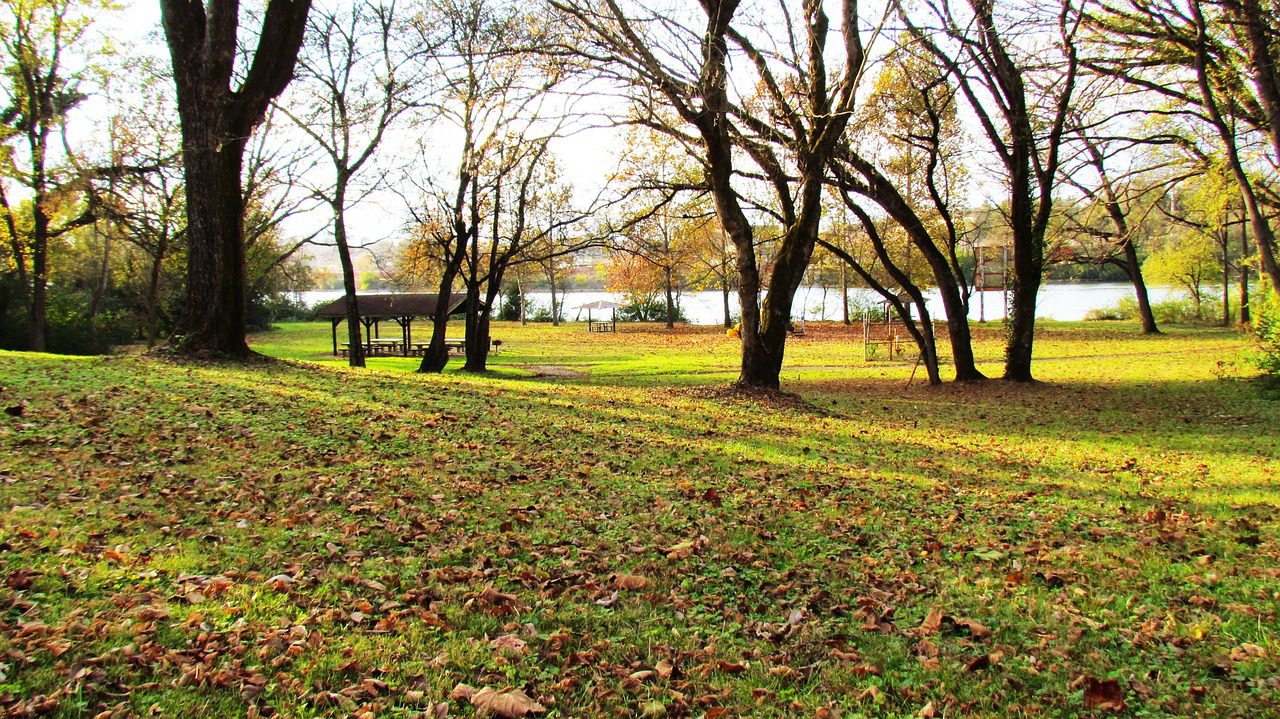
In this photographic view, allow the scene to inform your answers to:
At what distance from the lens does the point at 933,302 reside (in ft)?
218

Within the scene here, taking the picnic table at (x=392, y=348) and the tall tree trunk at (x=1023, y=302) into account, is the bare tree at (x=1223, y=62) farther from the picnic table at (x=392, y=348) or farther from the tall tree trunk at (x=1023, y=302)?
the picnic table at (x=392, y=348)

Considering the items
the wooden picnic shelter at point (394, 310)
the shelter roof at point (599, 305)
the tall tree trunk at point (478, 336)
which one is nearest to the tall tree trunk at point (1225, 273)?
the tall tree trunk at point (478, 336)

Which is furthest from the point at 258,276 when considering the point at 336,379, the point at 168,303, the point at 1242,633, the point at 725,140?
the point at 1242,633

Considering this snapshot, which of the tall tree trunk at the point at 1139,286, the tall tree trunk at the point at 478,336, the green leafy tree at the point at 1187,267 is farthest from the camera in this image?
the green leafy tree at the point at 1187,267

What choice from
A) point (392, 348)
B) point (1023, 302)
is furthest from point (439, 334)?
point (1023, 302)

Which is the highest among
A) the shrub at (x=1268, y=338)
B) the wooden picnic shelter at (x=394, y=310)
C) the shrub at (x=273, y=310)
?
the shrub at (x=273, y=310)

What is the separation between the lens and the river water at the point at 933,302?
5888 centimetres

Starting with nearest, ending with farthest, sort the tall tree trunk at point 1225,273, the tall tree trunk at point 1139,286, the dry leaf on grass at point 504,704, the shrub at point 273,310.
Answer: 1. the dry leaf on grass at point 504,704
2. the tall tree trunk at point 1139,286
3. the tall tree trunk at point 1225,273
4. the shrub at point 273,310

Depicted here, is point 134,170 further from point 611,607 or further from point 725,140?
point 611,607

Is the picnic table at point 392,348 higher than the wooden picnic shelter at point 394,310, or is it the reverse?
the wooden picnic shelter at point 394,310

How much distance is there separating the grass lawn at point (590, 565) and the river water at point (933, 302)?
127 feet

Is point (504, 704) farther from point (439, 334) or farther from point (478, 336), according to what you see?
point (478, 336)

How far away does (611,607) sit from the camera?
13.2 feet

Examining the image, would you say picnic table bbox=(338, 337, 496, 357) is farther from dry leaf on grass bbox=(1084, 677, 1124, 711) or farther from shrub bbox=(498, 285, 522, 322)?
dry leaf on grass bbox=(1084, 677, 1124, 711)
